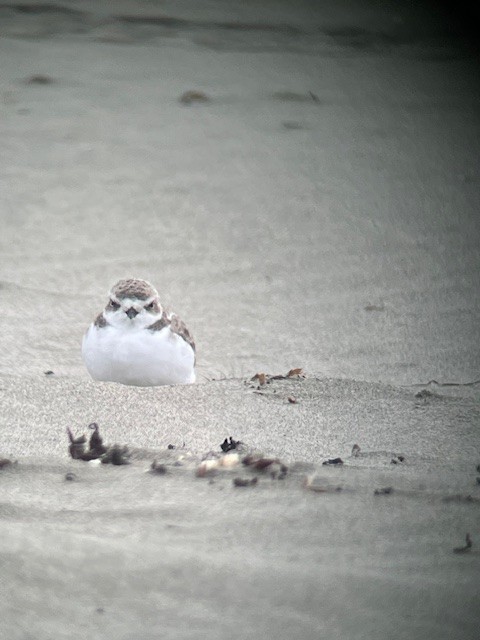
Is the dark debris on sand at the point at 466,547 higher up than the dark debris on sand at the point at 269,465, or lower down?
higher up

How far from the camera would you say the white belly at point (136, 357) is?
20.2ft

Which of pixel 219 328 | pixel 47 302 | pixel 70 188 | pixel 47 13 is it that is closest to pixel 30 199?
pixel 70 188

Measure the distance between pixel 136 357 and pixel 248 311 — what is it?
207cm

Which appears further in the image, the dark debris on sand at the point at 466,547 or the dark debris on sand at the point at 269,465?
the dark debris on sand at the point at 269,465

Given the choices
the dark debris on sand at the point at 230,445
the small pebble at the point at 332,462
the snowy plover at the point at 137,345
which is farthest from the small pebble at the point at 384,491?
the snowy plover at the point at 137,345

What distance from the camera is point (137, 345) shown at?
6199mm

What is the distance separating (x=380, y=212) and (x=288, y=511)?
19.9 ft

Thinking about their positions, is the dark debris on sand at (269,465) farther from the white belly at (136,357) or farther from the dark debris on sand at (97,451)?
the white belly at (136,357)

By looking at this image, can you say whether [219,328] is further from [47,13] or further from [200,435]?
[47,13]

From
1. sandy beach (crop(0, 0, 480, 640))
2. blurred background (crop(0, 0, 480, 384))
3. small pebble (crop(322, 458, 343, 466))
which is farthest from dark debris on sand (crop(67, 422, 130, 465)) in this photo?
blurred background (crop(0, 0, 480, 384))

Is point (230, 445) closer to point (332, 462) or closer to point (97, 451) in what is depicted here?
point (332, 462)

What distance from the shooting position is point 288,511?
386 cm

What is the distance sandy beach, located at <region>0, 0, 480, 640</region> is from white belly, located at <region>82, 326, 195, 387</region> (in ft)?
0.76

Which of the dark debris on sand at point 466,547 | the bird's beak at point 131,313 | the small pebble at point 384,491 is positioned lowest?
the bird's beak at point 131,313
